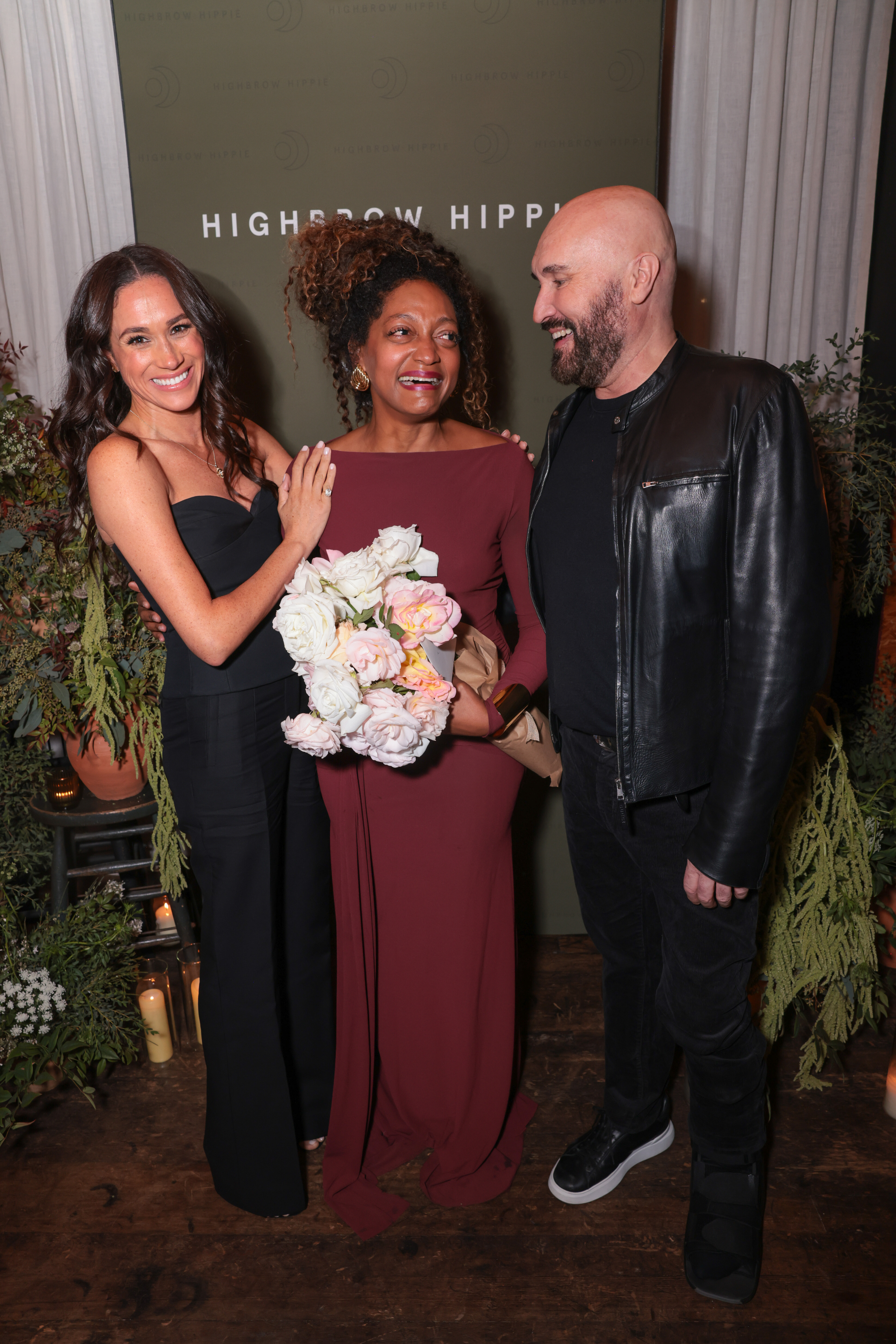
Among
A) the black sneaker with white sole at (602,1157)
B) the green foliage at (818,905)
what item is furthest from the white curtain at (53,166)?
the black sneaker with white sole at (602,1157)

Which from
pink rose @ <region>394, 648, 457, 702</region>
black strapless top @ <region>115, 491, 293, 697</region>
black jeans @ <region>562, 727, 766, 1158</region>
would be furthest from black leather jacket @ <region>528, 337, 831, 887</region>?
black strapless top @ <region>115, 491, 293, 697</region>

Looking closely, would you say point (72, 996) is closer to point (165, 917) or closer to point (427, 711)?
point (165, 917)

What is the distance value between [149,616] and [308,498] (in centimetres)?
55

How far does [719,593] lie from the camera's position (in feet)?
5.57

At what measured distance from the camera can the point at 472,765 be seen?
2.17 meters

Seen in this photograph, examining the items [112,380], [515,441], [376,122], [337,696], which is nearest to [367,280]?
[515,441]

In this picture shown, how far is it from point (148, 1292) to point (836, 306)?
3.57 metres

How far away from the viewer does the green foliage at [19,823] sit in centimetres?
280

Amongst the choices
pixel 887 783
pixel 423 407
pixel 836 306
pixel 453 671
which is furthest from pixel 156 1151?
pixel 836 306

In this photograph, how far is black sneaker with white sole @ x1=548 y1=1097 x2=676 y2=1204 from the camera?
2248 millimetres

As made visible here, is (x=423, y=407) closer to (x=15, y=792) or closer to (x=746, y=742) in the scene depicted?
(x=746, y=742)

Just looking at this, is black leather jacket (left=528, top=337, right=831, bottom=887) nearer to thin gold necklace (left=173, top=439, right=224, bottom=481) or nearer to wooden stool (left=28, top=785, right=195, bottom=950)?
thin gold necklace (left=173, top=439, right=224, bottom=481)

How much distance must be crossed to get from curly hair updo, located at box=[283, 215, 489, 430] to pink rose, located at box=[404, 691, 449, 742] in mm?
989

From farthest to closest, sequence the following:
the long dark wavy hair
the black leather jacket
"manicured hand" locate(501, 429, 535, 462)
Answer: "manicured hand" locate(501, 429, 535, 462) < the long dark wavy hair < the black leather jacket
